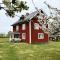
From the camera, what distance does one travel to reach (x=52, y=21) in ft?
50.2

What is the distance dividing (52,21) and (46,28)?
1.61 meters

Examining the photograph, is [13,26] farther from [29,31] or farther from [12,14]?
[12,14]

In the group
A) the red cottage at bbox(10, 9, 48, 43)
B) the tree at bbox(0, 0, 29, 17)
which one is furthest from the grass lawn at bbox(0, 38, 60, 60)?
the red cottage at bbox(10, 9, 48, 43)

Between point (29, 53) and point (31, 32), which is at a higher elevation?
point (31, 32)

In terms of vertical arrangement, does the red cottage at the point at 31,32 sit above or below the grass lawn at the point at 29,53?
above

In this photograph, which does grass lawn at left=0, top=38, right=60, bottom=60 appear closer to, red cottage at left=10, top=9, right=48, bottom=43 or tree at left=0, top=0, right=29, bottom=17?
tree at left=0, top=0, right=29, bottom=17

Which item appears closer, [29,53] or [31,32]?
[29,53]

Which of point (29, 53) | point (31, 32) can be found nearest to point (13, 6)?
point (29, 53)

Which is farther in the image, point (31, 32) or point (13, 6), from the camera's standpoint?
point (31, 32)

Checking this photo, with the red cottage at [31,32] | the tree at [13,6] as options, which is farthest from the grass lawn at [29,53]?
the red cottage at [31,32]

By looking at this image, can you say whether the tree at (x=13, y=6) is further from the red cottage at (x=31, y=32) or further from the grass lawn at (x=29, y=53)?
the red cottage at (x=31, y=32)

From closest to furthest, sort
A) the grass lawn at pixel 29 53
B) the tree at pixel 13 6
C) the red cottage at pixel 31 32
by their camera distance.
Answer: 1. the grass lawn at pixel 29 53
2. the tree at pixel 13 6
3. the red cottage at pixel 31 32

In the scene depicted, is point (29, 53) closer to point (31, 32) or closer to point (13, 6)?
point (13, 6)

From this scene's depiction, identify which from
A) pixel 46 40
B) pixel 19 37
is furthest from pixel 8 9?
pixel 19 37
